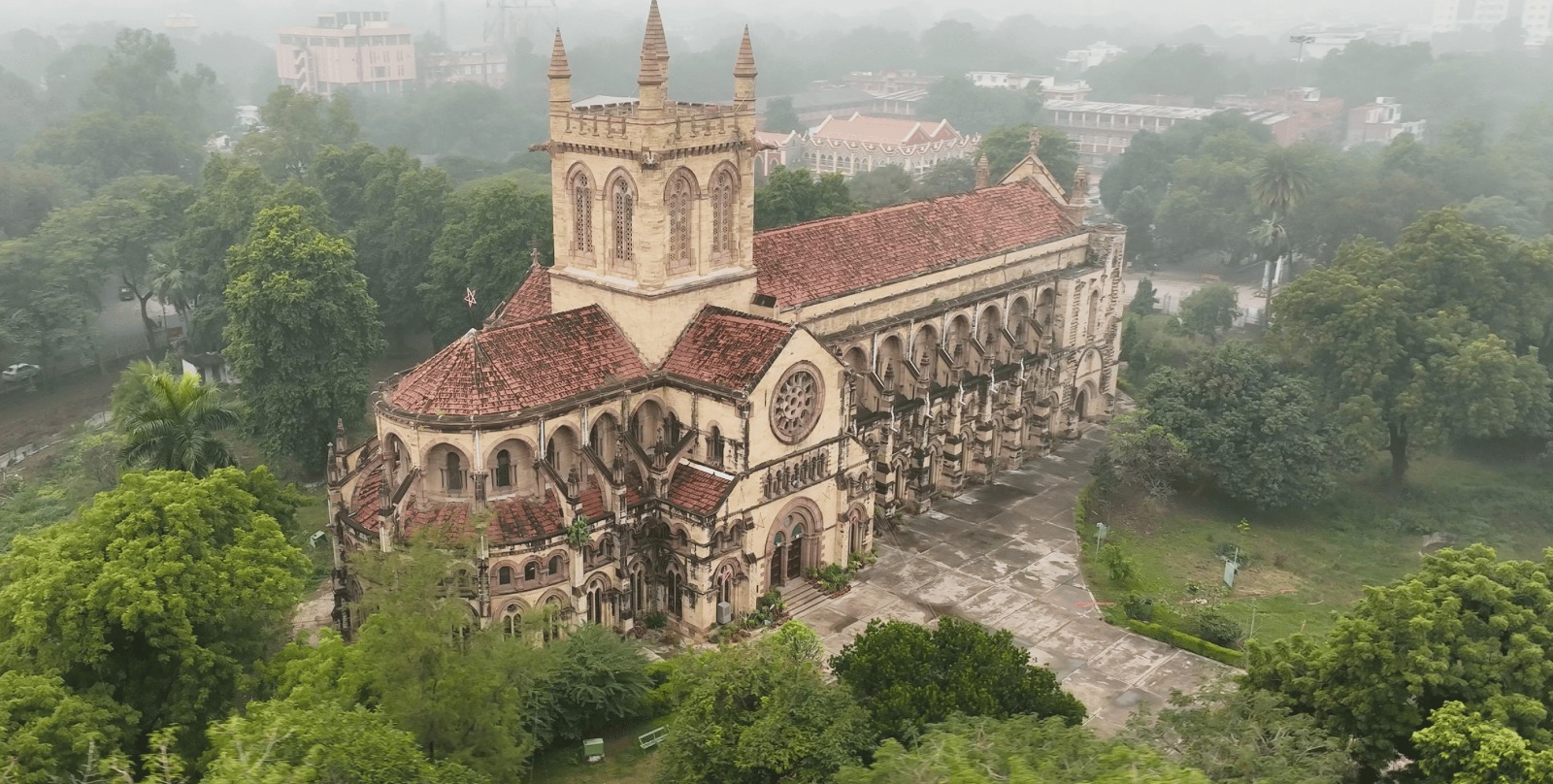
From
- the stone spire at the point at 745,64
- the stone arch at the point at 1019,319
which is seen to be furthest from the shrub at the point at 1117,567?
the stone spire at the point at 745,64

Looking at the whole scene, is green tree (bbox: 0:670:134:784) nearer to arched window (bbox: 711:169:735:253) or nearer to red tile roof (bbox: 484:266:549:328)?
red tile roof (bbox: 484:266:549:328)

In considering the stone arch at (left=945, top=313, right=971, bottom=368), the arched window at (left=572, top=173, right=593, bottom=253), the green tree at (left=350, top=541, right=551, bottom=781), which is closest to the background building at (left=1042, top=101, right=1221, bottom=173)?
the stone arch at (left=945, top=313, right=971, bottom=368)

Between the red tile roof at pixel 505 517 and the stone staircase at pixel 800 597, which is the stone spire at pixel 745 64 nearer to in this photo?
the red tile roof at pixel 505 517

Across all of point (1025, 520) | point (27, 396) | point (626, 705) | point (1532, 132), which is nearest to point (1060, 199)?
point (1025, 520)

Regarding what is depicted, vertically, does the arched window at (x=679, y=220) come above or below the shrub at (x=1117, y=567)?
above

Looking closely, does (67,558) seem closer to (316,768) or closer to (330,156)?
(316,768)

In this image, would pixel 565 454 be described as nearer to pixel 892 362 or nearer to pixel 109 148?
pixel 892 362
